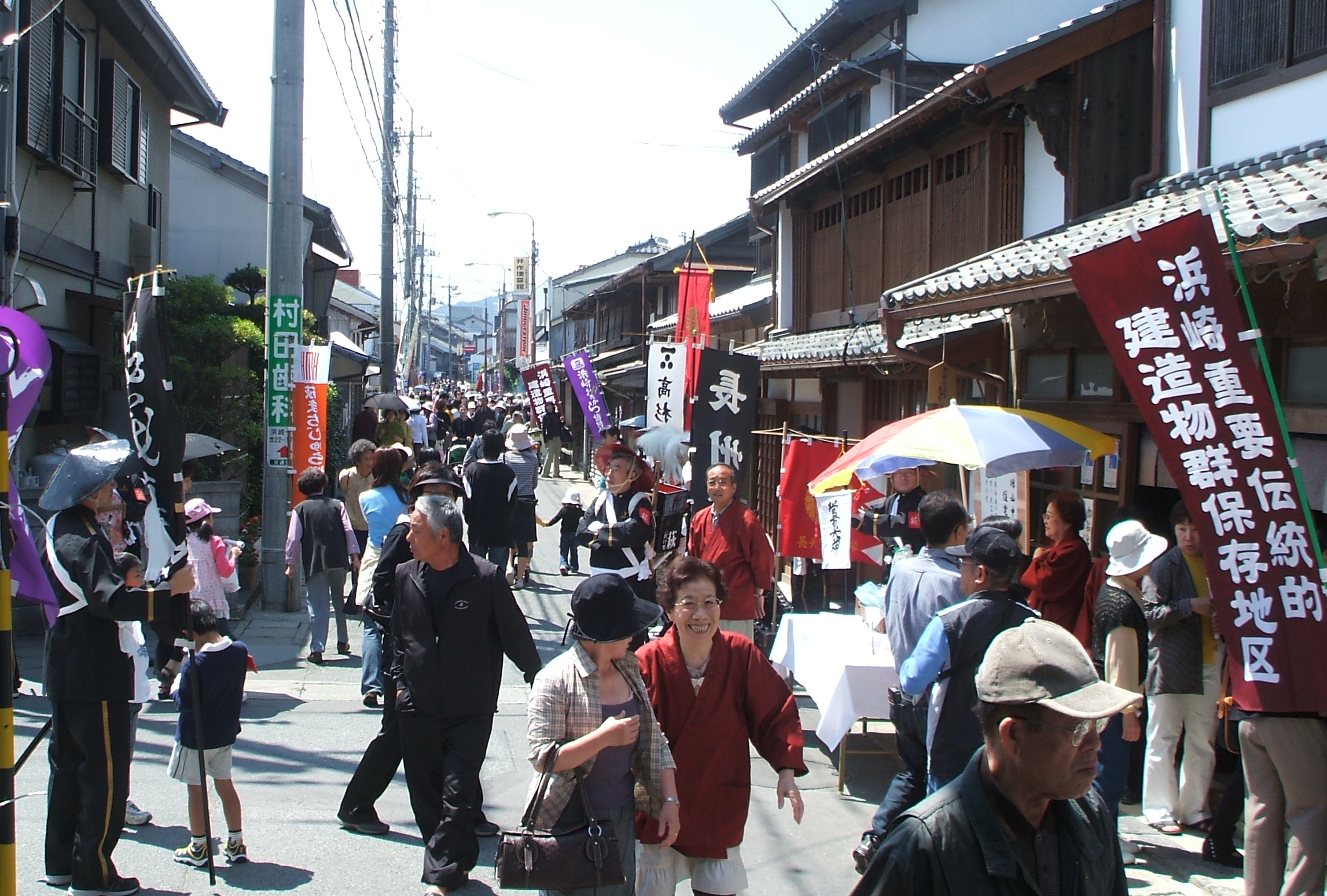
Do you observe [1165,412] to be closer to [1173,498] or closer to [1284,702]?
[1284,702]

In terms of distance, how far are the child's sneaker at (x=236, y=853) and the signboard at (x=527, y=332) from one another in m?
35.9

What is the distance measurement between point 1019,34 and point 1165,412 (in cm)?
972

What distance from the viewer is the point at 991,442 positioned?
660 cm

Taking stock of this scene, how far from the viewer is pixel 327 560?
9539 millimetres

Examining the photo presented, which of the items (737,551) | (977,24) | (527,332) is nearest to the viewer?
(737,551)

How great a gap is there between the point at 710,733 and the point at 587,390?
1314 cm

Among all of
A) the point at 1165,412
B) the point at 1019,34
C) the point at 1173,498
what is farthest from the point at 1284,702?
the point at 1019,34

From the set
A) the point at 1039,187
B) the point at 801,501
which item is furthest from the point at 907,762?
the point at 1039,187

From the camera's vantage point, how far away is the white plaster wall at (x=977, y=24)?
41.0 ft

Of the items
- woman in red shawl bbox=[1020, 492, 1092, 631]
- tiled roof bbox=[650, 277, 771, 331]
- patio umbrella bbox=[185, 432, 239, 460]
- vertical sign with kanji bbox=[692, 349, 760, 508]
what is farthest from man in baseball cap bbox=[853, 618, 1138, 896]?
Answer: tiled roof bbox=[650, 277, 771, 331]

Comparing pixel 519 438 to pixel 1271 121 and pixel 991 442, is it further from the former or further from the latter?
pixel 1271 121

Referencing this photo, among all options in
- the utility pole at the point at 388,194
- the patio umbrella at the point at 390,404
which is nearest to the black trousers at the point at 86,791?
Result: the patio umbrella at the point at 390,404

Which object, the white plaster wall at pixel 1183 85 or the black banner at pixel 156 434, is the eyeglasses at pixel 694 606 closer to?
the black banner at pixel 156 434

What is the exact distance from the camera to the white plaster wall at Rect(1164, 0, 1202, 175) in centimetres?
820
